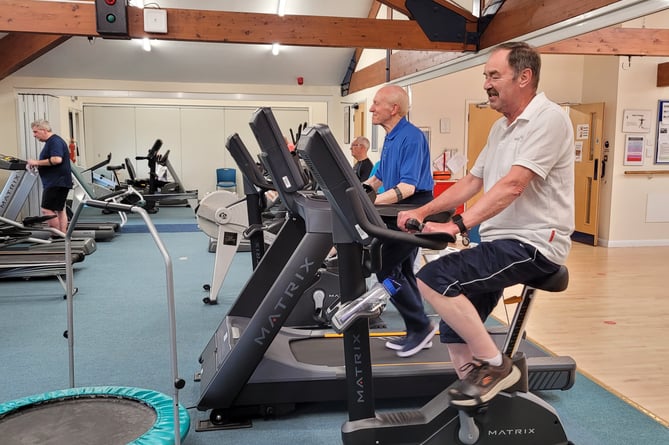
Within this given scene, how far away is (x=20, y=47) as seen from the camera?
8.79 metres

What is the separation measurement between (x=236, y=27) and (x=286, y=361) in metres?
4.58

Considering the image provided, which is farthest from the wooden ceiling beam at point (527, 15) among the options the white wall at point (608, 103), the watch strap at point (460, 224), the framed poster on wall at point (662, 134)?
the framed poster on wall at point (662, 134)

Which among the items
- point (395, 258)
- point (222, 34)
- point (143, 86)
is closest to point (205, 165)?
point (143, 86)

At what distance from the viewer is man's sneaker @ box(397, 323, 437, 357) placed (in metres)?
3.18

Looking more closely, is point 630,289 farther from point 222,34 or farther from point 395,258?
point 222,34

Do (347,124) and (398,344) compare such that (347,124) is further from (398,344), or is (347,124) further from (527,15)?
(398,344)

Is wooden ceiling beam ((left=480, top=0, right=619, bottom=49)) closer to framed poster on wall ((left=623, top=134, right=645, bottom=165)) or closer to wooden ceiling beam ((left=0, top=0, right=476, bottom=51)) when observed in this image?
wooden ceiling beam ((left=0, top=0, right=476, bottom=51))

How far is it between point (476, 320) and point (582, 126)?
282 inches

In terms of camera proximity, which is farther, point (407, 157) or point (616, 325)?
point (616, 325)

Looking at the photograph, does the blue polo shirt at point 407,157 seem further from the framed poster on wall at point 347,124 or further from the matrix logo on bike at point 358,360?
the framed poster on wall at point 347,124

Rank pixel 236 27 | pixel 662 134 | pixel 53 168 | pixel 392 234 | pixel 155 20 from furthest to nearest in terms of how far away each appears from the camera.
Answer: pixel 662 134, pixel 53 168, pixel 236 27, pixel 155 20, pixel 392 234

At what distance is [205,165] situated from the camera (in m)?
13.5

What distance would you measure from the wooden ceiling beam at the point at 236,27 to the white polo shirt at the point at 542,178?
14.6 feet

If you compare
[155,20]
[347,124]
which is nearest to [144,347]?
[155,20]
